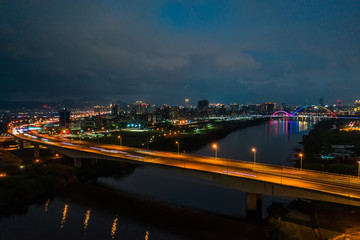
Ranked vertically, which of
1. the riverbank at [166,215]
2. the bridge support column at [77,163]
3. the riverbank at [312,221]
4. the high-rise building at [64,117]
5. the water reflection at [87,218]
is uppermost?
the high-rise building at [64,117]

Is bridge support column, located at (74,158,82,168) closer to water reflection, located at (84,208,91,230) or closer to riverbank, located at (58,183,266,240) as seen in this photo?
riverbank, located at (58,183,266,240)

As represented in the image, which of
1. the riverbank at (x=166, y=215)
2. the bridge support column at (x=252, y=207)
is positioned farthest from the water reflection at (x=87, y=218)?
the bridge support column at (x=252, y=207)

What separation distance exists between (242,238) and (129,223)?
7969 mm

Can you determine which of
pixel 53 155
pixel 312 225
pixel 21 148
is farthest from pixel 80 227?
pixel 21 148

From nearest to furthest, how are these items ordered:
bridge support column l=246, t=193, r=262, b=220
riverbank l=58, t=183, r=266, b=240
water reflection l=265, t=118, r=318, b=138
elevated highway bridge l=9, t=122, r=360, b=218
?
elevated highway bridge l=9, t=122, r=360, b=218 < riverbank l=58, t=183, r=266, b=240 < bridge support column l=246, t=193, r=262, b=220 < water reflection l=265, t=118, r=318, b=138

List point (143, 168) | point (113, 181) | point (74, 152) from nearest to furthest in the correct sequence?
1. point (113, 181)
2. point (74, 152)
3. point (143, 168)

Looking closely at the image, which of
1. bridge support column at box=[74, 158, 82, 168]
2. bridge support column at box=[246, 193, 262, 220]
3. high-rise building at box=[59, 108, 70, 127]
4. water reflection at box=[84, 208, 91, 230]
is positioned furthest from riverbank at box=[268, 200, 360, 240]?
high-rise building at box=[59, 108, 70, 127]

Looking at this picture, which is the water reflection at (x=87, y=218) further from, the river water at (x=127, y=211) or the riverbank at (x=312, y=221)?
the riverbank at (x=312, y=221)

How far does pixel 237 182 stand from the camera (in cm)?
1795

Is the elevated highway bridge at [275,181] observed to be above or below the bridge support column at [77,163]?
above

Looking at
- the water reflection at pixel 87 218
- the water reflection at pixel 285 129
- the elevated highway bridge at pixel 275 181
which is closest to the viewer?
the elevated highway bridge at pixel 275 181

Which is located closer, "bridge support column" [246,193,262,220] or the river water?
the river water

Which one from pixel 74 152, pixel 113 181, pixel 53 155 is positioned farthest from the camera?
pixel 53 155

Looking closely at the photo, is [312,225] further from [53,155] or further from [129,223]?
[53,155]
